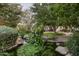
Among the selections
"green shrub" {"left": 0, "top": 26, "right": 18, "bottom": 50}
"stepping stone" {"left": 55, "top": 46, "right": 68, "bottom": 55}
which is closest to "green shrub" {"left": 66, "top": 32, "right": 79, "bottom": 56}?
"stepping stone" {"left": 55, "top": 46, "right": 68, "bottom": 55}

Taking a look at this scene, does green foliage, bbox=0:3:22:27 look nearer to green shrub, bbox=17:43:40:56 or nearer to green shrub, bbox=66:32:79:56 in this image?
green shrub, bbox=17:43:40:56

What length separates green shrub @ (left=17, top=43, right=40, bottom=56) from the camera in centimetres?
165

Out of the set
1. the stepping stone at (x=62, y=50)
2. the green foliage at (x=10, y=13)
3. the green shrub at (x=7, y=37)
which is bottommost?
the stepping stone at (x=62, y=50)

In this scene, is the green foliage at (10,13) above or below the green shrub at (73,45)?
above

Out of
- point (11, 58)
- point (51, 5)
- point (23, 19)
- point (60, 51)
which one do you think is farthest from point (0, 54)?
point (51, 5)

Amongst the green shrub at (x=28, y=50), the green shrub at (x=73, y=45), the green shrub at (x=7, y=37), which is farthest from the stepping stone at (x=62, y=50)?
the green shrub at (x=7, y=37)

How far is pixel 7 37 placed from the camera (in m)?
1.66

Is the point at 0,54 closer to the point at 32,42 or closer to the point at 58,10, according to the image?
the point at 32,42

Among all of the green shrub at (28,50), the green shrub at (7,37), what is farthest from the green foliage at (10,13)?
the green shrub at (28,50)

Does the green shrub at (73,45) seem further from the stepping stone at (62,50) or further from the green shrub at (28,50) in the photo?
the green shrub at (28,50)

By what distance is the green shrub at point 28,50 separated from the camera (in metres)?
1.65

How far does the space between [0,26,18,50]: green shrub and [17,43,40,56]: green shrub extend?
0.11 metres

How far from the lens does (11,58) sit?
1655 millimetres

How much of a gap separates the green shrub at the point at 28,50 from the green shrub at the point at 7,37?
4.4 inches
